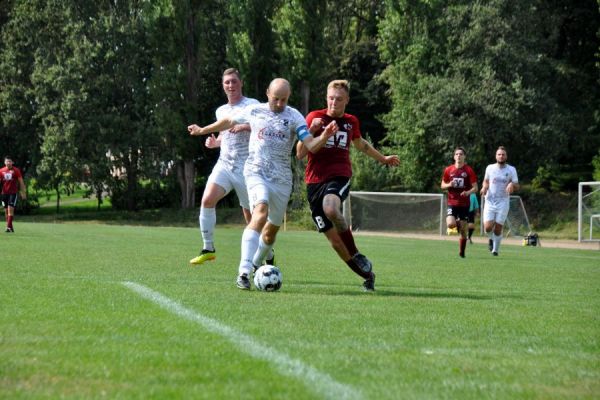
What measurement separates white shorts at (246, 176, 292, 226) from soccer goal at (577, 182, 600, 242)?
76.9 ft

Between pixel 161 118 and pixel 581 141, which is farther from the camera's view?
pixel 161 118

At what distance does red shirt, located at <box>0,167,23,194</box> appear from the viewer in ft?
86.5

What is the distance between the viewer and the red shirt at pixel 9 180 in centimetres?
2636

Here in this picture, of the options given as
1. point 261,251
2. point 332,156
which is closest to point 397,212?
point 261,251

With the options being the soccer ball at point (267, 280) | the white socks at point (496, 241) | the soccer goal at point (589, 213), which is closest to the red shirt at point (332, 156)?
the soccer ball at point (267, 280)

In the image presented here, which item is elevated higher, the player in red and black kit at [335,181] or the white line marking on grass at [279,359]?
the player in red and black kit at [335,181]

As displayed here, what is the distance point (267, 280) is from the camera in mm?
9492

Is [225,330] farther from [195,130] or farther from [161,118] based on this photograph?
[161,118]

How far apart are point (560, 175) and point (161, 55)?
20.6 m

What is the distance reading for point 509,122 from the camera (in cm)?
4053

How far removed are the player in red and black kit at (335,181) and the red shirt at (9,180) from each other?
17.7m

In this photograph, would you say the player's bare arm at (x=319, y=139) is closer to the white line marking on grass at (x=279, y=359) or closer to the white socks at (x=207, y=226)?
the white line marking on grass at (x=279, y=359)

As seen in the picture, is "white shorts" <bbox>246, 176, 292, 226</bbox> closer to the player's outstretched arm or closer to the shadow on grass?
the player's outstretched arm

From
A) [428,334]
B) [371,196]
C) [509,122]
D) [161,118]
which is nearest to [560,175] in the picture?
[509,122]
